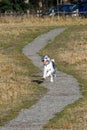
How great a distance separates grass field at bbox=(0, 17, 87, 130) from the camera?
12.5m

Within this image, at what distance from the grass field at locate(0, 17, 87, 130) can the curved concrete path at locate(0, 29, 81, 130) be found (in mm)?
197

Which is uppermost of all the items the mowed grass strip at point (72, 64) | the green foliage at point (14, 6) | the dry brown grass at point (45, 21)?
the mowed grass strip at point (72, 64)

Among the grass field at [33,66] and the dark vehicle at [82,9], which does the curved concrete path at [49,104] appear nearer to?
the grass field at [33,66]

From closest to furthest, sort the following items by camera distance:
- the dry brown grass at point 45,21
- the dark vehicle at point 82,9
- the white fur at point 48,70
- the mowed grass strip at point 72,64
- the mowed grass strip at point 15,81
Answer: the mowed grass strip at point 72,64 → the mowed grass strip at point 15,81 → the white fur at point 48,70 → the dry brown grass at point 45,21 → the dark vehicle at point 82,9

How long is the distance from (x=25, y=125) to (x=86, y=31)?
93.4ft

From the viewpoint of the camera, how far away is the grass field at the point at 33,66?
12.5m

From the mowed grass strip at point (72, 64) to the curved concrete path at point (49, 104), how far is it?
192mm

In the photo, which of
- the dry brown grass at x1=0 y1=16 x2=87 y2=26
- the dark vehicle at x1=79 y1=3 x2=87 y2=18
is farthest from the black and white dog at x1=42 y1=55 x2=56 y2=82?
the dark vehicle at x1=79 y1=3 x2=87 y2=18

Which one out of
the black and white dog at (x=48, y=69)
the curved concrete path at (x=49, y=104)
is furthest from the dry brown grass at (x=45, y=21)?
the black and white dog at (x=48, y=69)

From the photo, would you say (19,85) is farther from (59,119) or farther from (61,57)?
(61,57)

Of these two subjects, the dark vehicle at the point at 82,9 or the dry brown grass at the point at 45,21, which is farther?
the dark vehicle at the point at 82,9

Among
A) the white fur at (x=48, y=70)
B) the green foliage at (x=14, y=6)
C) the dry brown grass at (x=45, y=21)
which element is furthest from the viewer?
the green foliage at (x=14, y=6)

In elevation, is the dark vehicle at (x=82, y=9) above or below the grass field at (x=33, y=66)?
below

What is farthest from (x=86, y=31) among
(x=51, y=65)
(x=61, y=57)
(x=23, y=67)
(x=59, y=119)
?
(x=59, y=119)
